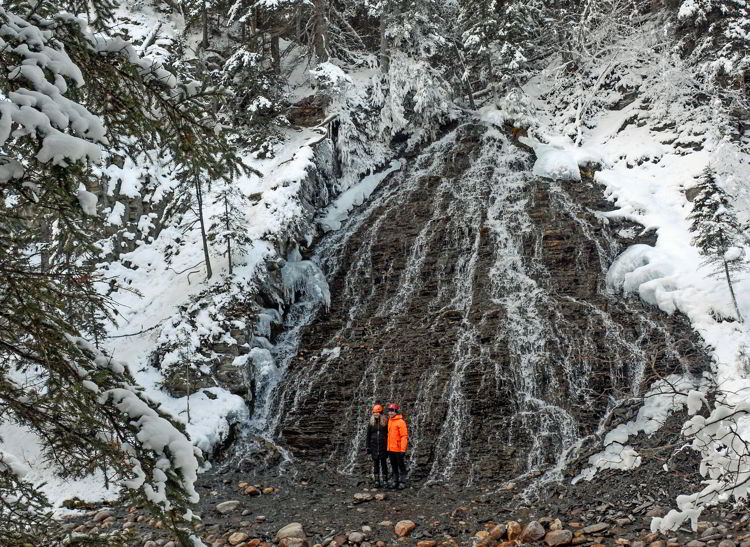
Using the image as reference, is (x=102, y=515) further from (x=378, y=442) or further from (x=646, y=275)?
(x=646, y=275)

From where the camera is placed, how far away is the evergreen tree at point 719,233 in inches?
510

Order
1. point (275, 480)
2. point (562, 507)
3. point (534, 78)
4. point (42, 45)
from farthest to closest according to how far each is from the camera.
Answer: point (534, 78) → point (275, 480) → point (562, 507) → point (42, 45)

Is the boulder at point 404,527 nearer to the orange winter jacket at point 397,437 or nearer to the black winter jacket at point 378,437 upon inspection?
the orange winter jacket at point 397,437

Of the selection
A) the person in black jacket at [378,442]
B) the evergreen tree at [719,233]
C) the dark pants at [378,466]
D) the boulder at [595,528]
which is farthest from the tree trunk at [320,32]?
the boulder at [595,528]

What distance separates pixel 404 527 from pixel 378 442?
2.16 m

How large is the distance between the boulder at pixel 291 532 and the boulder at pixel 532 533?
3020 mm

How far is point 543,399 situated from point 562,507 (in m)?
3.62

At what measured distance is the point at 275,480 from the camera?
11.3 meters

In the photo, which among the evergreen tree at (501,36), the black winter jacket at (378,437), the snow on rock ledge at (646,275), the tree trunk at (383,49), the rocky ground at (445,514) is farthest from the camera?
the tree trunk at (383,49)

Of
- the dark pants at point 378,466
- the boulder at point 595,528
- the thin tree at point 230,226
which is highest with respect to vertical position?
the thin tree at point 230,226

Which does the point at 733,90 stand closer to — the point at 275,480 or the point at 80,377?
the point at 275,480

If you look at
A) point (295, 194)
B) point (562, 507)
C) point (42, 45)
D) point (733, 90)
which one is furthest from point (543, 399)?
point (733, 90)

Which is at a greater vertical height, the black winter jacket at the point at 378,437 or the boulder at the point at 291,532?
the black winter jacket at the point at 378,437

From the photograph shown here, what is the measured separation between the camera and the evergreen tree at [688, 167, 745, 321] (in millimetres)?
12961
